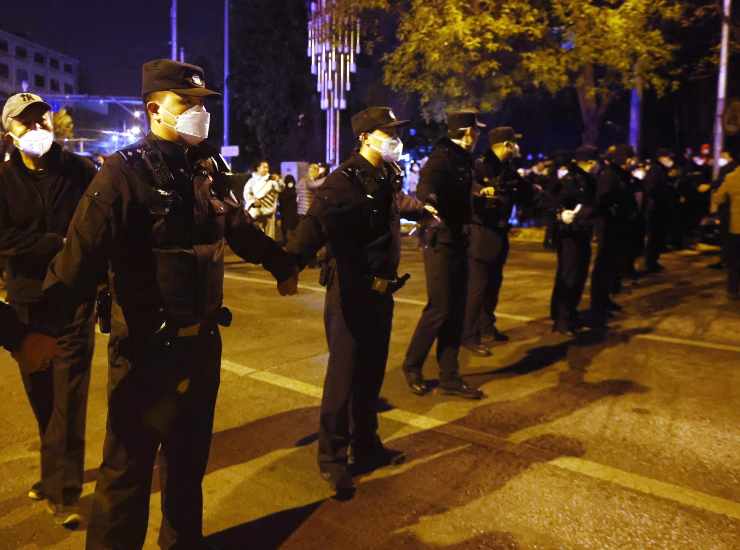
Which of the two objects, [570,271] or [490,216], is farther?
[570,271]

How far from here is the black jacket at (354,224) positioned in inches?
160

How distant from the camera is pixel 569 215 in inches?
299

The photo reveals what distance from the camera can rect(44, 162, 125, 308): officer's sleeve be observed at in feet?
9.10

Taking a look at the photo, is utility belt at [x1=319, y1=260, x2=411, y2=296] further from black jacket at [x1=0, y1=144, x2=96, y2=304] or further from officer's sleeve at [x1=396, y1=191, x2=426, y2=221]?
black jacket at [x1=0, y1=144, x2=96, y2=304]

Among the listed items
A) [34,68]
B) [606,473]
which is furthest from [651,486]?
[34,68]

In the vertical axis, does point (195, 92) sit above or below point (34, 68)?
below

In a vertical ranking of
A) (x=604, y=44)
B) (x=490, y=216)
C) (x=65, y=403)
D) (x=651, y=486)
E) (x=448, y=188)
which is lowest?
(x=651, y=486)

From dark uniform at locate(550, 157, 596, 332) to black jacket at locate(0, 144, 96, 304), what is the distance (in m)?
5.25

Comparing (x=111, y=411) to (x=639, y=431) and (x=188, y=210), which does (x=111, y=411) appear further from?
(x=639, y=431)

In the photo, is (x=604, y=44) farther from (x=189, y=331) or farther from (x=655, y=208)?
(x=189, y=331)

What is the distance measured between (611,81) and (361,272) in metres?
15.4

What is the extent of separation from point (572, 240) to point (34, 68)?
10757 cm

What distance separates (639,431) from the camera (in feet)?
16.7

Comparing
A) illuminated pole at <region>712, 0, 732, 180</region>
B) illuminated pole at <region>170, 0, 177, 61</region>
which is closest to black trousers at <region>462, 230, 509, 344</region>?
illuminated pole at <region>712, 0, 732, 180</region>
